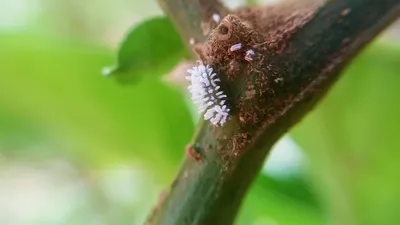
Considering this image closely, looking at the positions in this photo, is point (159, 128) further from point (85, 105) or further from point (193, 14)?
point (193, 14)

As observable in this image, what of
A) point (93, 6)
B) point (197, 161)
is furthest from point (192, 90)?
point (93, 6)

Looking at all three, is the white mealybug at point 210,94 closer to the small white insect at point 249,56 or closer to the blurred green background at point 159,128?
the small white insect at point 249,56

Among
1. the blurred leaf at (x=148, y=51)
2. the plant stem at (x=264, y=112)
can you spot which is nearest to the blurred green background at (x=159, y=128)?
the blurred leaf at (x=148, y=51)

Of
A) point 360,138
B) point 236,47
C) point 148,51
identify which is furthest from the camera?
point 360,138

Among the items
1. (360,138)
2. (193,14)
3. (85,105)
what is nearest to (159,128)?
(85,105)

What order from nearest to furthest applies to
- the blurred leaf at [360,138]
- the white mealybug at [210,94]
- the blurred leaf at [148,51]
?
the white mealybug at [210,94] → the blurred leaf at [148,51] → the blurred leaf at [360,138]

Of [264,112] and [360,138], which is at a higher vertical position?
[360,138]

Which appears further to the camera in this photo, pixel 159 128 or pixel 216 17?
pixel 159 128

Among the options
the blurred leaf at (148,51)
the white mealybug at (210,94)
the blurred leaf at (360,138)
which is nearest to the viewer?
the white mealybug at (210,94)
